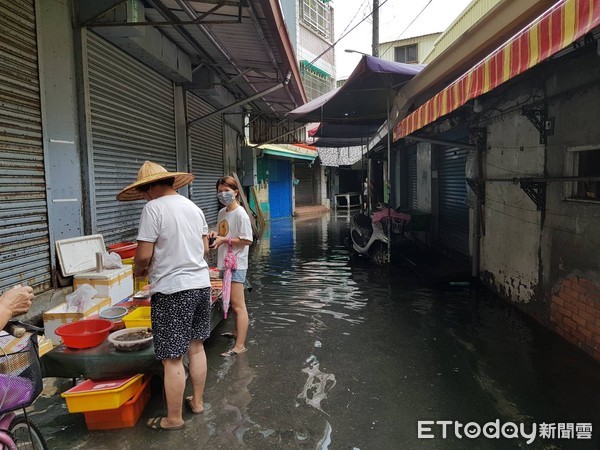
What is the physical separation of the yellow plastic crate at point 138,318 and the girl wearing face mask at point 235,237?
0.80 m

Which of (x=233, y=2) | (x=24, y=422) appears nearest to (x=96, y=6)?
(x=233, y=2)

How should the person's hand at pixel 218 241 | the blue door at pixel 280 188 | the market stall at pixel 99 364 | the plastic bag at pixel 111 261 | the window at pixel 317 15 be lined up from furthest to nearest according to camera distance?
1. the window at pixel 317 15
2. the blue door at pixel 280 188
3. the plastic bag at pixel 111 261
4. the person's hand at pixel 218 241
5. the market stall at pixel 99 364

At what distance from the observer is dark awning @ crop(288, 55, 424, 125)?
7427mm

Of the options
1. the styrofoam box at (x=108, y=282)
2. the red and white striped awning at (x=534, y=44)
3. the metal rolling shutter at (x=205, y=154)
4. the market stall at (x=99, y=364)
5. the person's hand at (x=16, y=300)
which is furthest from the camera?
the metal rolling shutter at (x=205, y=154)

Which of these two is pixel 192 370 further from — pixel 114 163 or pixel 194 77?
pixel 194 77

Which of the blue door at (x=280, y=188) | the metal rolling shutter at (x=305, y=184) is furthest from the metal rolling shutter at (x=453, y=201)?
the metal rolling shutter at (x=305, y=184)

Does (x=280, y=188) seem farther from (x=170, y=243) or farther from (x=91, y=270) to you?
(x=170, y=243)

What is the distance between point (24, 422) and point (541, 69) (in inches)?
214

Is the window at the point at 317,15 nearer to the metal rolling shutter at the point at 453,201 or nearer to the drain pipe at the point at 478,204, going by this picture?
the metal rolling shutter at the point at 453,201

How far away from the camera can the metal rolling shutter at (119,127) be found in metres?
5.62

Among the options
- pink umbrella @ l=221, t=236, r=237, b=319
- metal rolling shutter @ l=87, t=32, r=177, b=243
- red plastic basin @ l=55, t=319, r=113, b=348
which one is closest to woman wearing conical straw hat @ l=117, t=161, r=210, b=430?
red plastic basin @ l=55, t=319, r=113, b=348

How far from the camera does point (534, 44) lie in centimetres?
264

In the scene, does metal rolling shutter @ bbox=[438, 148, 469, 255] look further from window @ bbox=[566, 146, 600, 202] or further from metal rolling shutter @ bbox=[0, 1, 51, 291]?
metal rolling shutter @ bbox=[0, 1, 51, 291]

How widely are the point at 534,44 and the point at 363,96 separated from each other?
7256 millimetres
